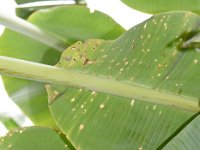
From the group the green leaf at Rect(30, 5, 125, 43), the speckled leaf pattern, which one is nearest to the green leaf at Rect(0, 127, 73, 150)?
the speckled leaf pattern

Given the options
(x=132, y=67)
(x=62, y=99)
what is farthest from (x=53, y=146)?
(x=132, y=67)

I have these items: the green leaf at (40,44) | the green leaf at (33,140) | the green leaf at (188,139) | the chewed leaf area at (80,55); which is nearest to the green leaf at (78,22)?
the green leaf at (40,44)

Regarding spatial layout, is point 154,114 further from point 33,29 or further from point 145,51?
point 33,29

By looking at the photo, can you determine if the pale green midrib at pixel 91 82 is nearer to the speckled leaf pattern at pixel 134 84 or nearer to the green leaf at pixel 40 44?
the speckled leaf pattern at pixel 134 84

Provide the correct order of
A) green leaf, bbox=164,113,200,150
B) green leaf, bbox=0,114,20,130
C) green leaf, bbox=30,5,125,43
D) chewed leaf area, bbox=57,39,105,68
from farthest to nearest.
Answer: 1. green leaf, bbox=0,114,20,130
2. green leaf, bbox=30,5,125,43
3. chewed leaf area, bbox=57,39,105,68
4. green leaf, bbox=164,113,200,150

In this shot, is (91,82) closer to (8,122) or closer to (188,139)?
(188,139)

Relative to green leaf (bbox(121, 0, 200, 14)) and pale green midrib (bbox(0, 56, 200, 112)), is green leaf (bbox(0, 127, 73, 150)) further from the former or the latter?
green leaf (bbox(121, 0, 200, 14))
